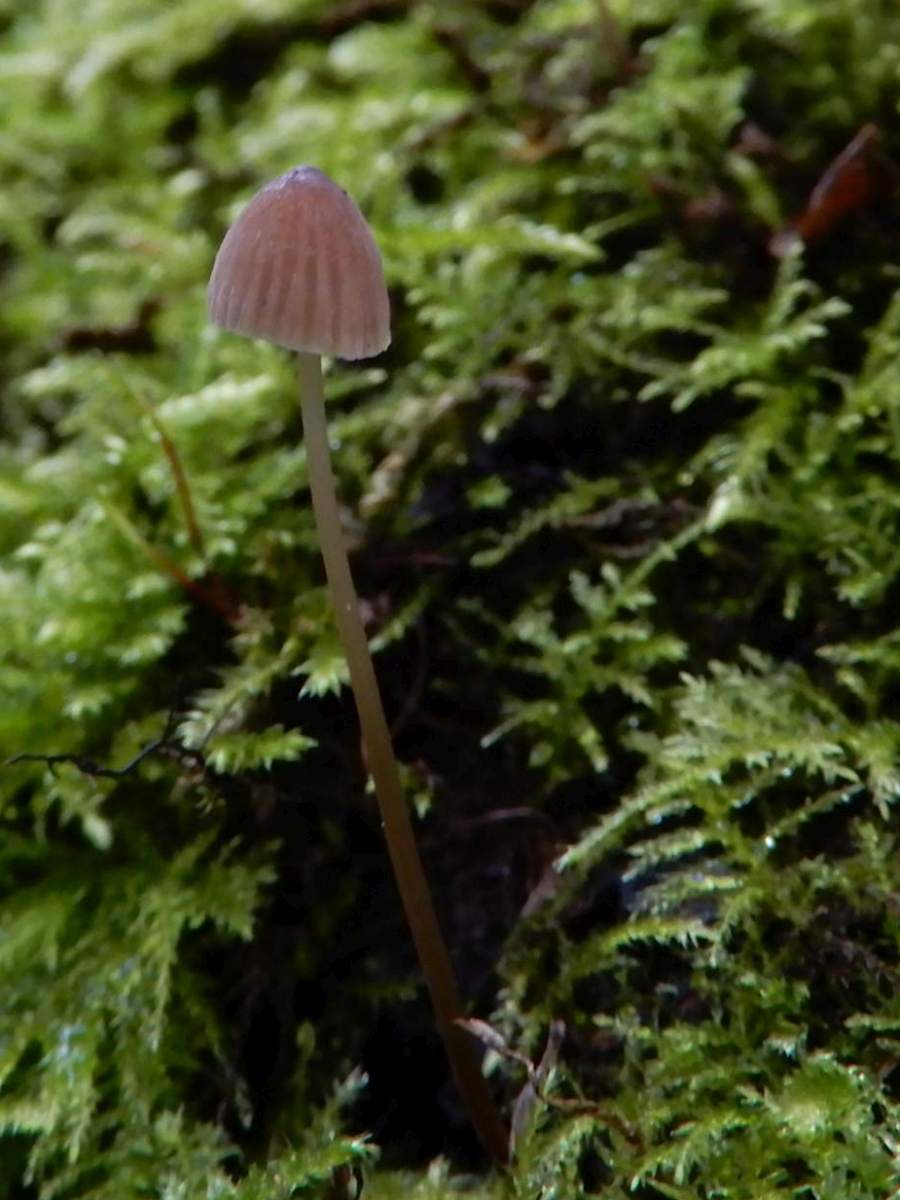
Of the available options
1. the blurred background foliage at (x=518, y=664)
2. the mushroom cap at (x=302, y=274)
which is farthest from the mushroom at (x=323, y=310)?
the blurred background foliage at (x=518, y=664)

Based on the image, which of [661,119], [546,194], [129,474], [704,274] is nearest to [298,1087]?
[129,474]

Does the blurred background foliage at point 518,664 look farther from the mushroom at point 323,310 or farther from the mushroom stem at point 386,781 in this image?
the mushroom at point 323,310

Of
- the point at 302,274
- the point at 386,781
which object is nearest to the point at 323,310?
the point at 302,274

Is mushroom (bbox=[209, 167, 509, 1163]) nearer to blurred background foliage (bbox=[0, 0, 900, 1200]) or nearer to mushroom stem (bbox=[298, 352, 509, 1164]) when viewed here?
mushroom stem (bbox=[298, 352, 509, 1164])

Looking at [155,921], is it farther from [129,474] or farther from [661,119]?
[661,119]

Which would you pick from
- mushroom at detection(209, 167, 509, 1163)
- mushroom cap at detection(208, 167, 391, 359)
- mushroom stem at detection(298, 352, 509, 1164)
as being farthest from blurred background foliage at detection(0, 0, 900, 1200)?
mushroom cap at detection(208, 167, 391, 359)

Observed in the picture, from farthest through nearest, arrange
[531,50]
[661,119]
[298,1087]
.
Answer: [531,50], [661,119], [298,1087]
